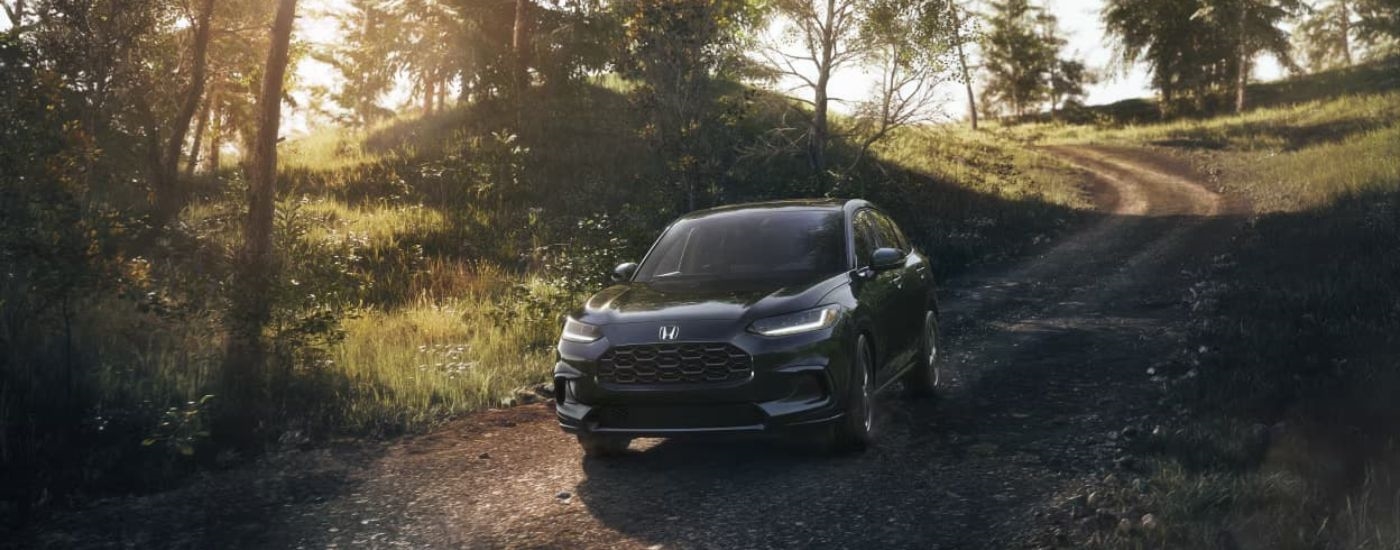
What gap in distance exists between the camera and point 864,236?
8.21 metres

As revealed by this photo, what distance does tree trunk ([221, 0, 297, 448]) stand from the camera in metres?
8.59

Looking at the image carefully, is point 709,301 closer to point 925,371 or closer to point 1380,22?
point 925,371

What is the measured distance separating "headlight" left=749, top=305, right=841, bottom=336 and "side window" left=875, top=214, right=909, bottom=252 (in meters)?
2.19

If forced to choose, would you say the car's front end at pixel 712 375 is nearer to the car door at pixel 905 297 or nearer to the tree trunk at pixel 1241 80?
the car door at pixel 905 297

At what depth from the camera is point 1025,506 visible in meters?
5.79

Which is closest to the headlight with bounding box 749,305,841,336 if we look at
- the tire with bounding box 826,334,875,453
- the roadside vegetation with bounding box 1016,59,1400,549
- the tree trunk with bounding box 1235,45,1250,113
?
the tire with bounding box 826,334,875,453

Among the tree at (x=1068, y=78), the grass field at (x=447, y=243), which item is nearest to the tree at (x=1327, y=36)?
the tree at (x=1068, y=78)

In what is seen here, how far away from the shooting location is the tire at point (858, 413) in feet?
22.0

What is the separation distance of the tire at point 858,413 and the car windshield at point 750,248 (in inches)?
27.2

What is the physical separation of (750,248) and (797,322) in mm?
1417

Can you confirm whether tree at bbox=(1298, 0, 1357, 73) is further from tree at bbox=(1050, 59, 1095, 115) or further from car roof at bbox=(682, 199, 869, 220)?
car roof at bbox=(682, 199, 869, 220)

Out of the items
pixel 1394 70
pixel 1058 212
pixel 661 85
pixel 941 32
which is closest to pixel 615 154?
pixel 941 32

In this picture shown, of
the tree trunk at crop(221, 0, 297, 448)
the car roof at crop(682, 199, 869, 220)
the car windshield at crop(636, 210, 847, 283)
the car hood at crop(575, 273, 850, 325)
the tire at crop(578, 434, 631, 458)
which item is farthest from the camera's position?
the tree trunk at crop(221, 0, 297, 448)

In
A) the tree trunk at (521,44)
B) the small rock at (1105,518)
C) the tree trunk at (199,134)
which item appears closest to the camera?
the small rock at (1105,518)
